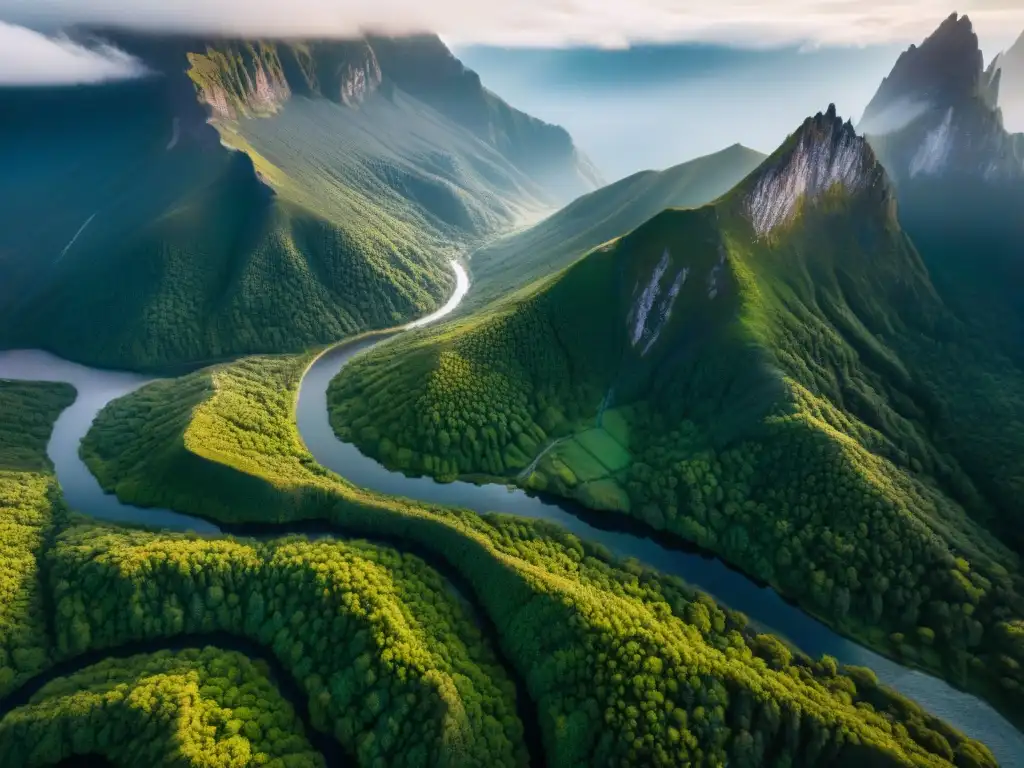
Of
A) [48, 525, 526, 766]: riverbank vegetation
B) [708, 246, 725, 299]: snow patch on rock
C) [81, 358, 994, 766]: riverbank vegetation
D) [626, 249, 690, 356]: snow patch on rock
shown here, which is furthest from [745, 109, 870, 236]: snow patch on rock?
[48, 525, 526, 766]: riverbank vegetation

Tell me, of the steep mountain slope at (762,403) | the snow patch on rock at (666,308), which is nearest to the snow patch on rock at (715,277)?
the steep mountain slope at (762,403)

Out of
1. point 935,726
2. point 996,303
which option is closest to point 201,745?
point 935,726

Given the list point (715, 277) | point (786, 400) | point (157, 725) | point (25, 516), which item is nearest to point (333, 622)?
point (157, 725)

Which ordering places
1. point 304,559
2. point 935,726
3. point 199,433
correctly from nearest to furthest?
1. point 935,726
2. point 304,559
3. point 199,433

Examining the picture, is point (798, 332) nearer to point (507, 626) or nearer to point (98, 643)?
point (507, 626)

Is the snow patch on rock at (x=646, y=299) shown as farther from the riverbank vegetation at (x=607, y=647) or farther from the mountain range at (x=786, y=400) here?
the riverbank vegetation at (x=607, y=647)
